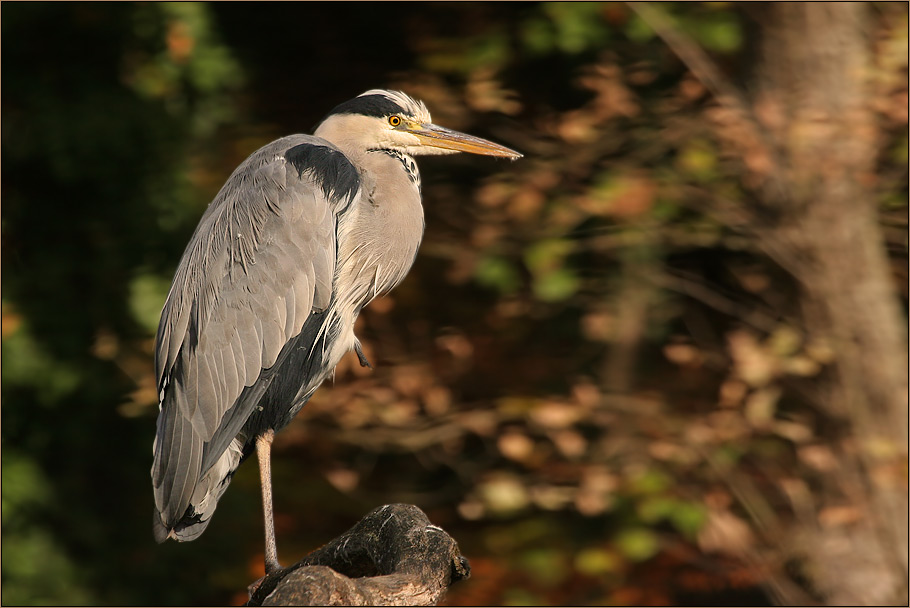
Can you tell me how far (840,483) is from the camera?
13.8 feet

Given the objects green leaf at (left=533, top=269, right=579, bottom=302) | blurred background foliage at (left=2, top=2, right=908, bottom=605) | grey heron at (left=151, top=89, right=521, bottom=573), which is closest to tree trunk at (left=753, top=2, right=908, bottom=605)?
blurred background foliage at (left=2, top=2, right=908, bottom=605)

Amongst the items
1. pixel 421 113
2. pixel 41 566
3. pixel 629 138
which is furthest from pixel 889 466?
pixel 41 566

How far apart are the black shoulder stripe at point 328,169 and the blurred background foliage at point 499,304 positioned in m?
1.79

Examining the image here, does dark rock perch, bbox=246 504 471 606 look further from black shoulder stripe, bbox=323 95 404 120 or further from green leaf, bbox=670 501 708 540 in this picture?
green leaf, bbox=670 501 708 540

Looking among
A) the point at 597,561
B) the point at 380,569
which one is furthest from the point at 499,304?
the point at 380,569

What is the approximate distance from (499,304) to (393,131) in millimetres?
2302

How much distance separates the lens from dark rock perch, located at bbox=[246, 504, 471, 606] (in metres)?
1.55

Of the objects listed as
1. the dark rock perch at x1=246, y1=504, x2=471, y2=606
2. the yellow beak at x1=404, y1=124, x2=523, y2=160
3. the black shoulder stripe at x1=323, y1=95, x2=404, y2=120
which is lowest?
the dark rock perch at x1=246, y1=504, x2=471, y2=606

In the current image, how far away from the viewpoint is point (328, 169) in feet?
8.09

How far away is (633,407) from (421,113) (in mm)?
2090

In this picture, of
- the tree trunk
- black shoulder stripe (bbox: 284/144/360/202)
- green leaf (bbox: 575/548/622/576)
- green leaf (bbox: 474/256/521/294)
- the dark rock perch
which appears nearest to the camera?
the dark rock perch

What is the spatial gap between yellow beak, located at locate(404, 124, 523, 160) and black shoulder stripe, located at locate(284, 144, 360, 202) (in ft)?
0.83

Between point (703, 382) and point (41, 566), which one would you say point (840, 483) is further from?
point (41, 566)

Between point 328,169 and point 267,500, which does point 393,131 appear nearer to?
point 328,169
